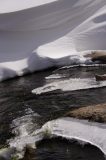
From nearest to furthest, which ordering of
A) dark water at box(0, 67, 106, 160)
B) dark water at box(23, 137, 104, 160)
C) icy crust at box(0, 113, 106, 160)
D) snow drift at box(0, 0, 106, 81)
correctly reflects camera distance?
dark water at box(23, 137, 104, 160) → icy crust at box(0, 113, 106, 160) → dark water at box(0, 67, 106, 160) → snow drift at box(0, 0, 106, 81)

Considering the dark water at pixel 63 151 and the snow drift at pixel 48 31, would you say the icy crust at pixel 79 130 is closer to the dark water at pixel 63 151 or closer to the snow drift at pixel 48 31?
the dark water at pixel 63 151

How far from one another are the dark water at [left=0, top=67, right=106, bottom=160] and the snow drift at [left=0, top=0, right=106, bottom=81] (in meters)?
1.17

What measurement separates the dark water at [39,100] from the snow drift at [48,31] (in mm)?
1170

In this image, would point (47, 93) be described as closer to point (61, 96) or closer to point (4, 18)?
point (61, 96)

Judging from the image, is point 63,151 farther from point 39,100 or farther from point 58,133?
point 39,100

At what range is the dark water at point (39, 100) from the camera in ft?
32.1

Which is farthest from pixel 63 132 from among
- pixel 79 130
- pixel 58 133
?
pixel 79 130

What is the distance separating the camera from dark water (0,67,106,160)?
9781mm

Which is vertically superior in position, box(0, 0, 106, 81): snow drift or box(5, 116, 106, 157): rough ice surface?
box(0, 0, 106, 81): snow drift

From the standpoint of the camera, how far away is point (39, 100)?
1116 centimetres

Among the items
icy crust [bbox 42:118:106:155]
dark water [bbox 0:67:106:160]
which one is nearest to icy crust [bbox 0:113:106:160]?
icy crust [bbox 42:118:106:155]

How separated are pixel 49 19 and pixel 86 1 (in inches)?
53.5

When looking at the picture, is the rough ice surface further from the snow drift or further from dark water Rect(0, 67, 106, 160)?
the snow drift

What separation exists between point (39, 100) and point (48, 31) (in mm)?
4473
